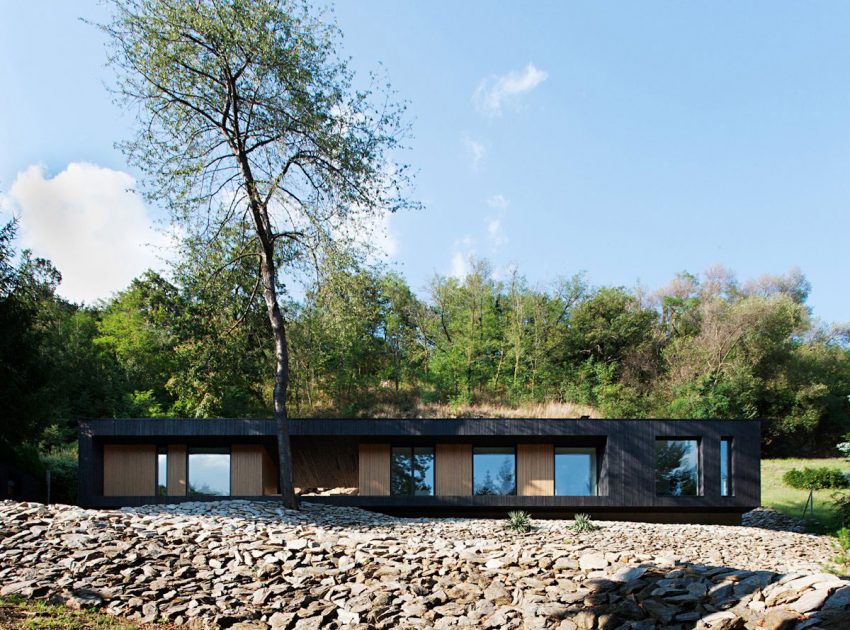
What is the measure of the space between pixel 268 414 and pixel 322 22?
17.8 m

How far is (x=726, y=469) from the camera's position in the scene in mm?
14211

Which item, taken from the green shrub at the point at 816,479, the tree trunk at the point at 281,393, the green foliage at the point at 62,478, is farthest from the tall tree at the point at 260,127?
the green shrub at the point at 816,479

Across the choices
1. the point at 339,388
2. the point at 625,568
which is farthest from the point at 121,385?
the point at 625,568

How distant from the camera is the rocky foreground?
5371mm

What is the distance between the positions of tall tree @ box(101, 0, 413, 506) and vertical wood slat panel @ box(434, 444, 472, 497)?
370 centimetres

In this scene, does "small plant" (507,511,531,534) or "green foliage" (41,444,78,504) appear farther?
"green foliage" (41,444,78,504)

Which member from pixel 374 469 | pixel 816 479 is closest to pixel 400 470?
pixel 374 469

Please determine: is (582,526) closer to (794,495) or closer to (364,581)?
(364,581)

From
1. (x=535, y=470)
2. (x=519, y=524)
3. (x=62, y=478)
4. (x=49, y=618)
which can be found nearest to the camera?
(x=49, y=618)

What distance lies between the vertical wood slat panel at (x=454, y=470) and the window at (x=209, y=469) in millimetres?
4811

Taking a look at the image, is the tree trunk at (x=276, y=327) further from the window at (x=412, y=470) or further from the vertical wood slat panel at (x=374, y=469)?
the window at (x=412, y=470)

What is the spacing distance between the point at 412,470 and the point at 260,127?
8092mm

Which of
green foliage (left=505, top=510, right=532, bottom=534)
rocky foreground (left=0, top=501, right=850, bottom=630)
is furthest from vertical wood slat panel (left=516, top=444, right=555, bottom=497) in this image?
rocky foreground (left=0, top=501, right=850, bottom=630)

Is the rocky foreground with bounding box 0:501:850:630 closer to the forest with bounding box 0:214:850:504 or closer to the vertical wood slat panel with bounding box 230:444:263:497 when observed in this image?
the vertical wood slat panel with bounding box 230:444:263:497
